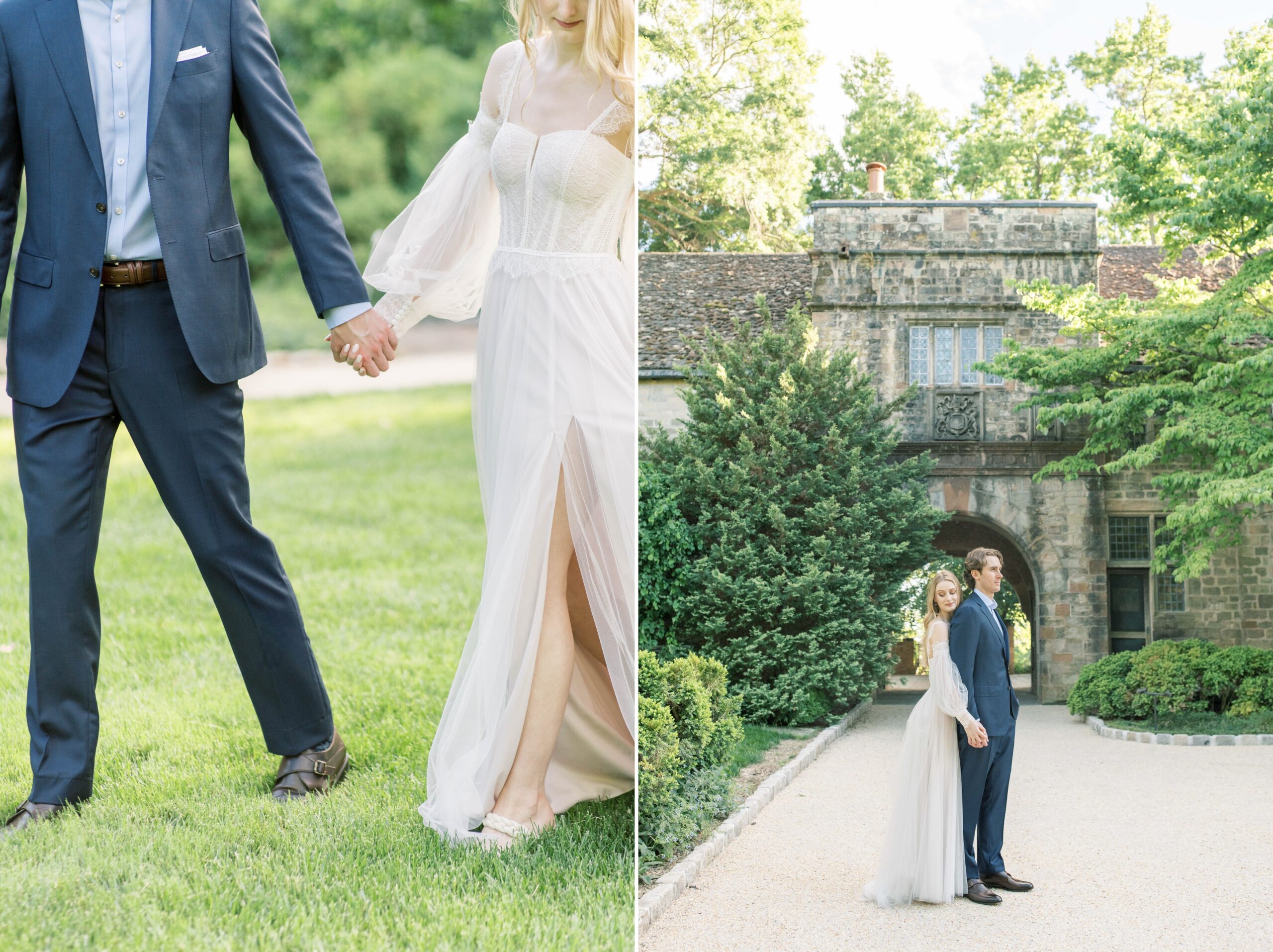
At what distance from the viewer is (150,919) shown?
229 cm

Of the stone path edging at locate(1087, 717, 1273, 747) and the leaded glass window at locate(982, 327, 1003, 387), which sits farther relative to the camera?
the leaded glass window at locate(982, 327, 1003, 387)

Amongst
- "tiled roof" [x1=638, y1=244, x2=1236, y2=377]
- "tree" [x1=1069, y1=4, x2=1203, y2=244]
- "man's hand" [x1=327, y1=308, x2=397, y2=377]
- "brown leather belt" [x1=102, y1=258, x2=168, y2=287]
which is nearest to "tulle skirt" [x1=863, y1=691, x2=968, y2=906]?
"tiled roof" [x1=638, y1=244, x2=1236, y2=377]

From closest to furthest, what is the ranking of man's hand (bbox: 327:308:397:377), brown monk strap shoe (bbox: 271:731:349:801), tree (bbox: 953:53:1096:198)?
man's hand (bbox: 327:308:397:377) < brown monk strap shoe (bbox: 271:731:349:801) < tree (bbox: 953:53:1096:198)

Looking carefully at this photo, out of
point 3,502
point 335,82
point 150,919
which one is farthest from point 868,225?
point 335,82

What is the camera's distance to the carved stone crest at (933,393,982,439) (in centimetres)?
336

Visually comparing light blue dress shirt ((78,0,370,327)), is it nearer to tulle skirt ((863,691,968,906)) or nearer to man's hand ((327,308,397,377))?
man's hand ((327,308,397,377))

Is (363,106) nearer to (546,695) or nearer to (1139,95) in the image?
(1139,95)

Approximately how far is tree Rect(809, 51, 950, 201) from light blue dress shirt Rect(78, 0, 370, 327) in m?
1.77

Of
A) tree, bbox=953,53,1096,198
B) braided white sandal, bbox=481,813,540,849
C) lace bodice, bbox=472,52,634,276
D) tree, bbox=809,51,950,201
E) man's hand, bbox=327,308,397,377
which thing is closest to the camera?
braided white sandal, bbox=481,813,540,849

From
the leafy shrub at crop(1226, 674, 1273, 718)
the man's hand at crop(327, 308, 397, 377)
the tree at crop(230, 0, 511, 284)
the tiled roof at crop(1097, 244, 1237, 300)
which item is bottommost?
the leafy shrub at crop(1226, 674, 1273, 718)

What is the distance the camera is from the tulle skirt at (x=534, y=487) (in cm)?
281

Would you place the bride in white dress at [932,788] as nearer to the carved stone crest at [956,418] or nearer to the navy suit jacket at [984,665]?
the navy suit jacket at [984,665]

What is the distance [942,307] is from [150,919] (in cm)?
239

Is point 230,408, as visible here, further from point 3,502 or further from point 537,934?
point 3,502
